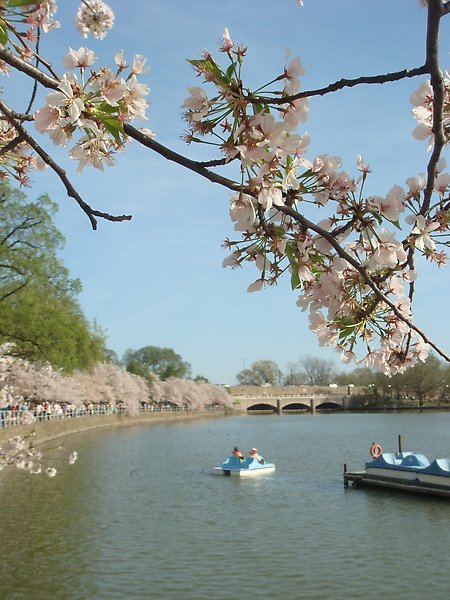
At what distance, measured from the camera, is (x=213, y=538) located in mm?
11711

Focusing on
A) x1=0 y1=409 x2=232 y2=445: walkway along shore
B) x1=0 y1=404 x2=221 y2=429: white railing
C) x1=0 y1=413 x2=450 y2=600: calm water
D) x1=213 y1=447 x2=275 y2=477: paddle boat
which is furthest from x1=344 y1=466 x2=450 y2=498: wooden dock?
x1=0 y1=404 x2=221 y2=429: white railing

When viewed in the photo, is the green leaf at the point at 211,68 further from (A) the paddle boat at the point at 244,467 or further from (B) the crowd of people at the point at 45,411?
(A) the paddle boat at the point at 244,467

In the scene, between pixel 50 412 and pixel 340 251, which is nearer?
pixel 340 251

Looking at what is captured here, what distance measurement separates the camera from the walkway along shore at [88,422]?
2180cm

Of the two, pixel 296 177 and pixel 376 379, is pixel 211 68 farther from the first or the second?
pixel 376 379

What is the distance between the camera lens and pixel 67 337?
75.9 feet

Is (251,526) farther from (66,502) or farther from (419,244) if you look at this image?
(419,244)

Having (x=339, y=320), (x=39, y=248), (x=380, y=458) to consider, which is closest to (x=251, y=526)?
(x=380, y=458)

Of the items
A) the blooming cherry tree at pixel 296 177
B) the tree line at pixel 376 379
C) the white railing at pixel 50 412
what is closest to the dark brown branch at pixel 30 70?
the blooming cherry tree at pixel 296 177

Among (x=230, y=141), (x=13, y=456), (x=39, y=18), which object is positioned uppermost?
(x=39, y=18)

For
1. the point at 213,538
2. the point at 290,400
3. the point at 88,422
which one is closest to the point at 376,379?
the point at 290,400

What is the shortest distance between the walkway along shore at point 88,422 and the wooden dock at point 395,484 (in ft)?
28.2

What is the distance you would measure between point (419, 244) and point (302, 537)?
10816 mm

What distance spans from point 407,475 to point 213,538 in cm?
709
